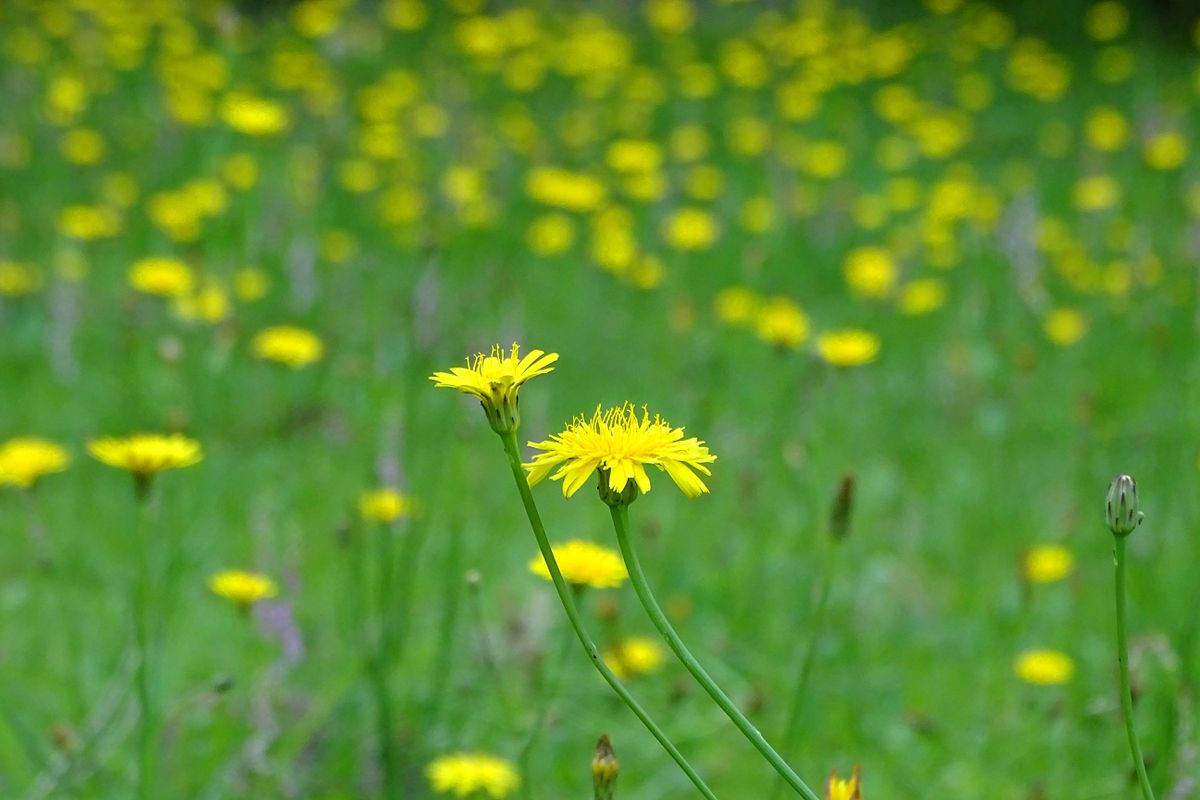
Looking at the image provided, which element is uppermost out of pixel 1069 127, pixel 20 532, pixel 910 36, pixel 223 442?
pixel 910 36

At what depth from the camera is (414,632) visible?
218cm

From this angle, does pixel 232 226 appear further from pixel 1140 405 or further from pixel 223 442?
pixel 1140 405

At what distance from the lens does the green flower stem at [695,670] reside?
751mm

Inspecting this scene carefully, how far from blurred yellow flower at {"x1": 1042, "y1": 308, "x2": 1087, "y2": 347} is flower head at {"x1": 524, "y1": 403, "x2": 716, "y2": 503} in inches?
103

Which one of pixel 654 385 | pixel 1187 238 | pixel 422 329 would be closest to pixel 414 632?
pixel 422 329

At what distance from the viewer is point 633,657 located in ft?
5.94

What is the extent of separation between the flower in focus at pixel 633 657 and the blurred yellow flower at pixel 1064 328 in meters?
1.71

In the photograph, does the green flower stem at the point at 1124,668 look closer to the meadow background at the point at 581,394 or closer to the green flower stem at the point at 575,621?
the green flower stem at the point at 575,621

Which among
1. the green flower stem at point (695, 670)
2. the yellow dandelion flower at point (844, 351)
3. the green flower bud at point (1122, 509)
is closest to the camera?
the green flower stem at point (695, 670)

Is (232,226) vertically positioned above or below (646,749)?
above

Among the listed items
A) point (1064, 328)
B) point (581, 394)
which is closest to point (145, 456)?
point (581, 394)

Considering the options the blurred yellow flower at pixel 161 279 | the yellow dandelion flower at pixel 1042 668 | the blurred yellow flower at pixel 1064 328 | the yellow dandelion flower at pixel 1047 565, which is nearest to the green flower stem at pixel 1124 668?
the yellow dandelion flower at pixel 1042 668

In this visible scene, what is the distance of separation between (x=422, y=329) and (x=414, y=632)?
730 millimetres

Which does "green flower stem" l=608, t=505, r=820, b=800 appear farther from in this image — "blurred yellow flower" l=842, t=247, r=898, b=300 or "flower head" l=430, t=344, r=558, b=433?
"blurred yellow flower" l=842, t=247, r=898, b=300
